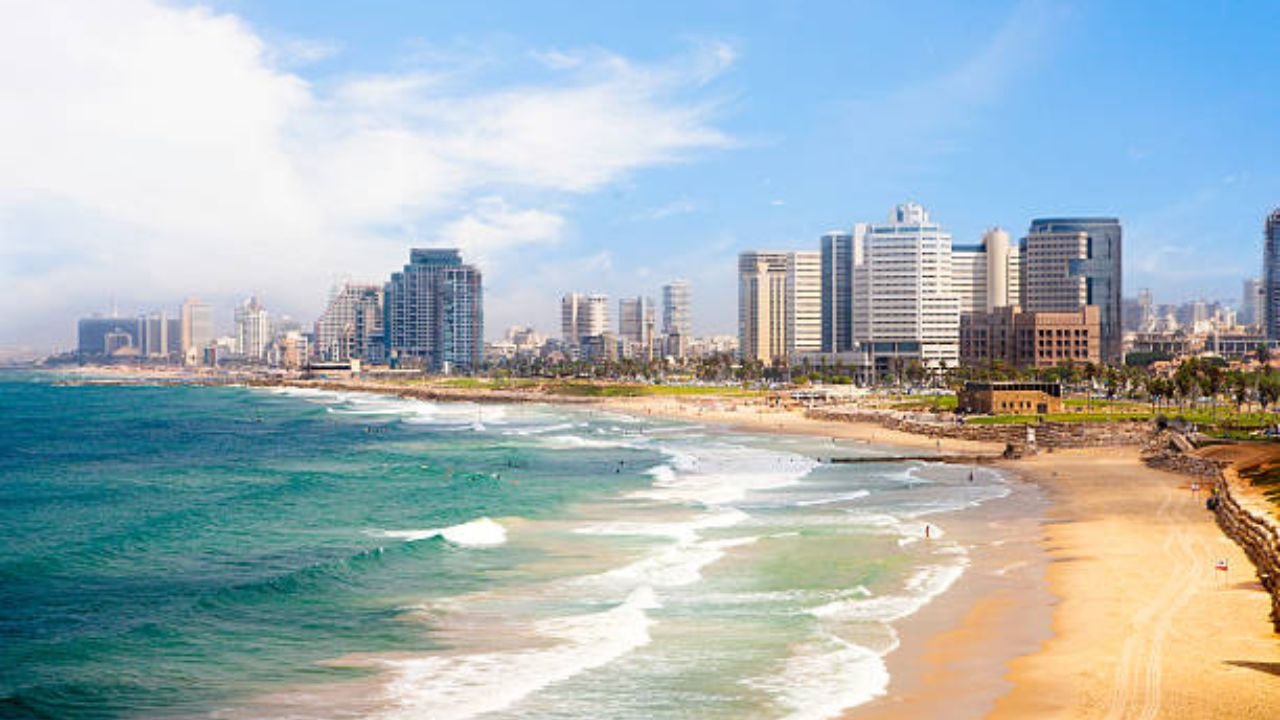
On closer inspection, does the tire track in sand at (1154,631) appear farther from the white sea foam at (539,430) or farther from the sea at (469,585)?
the white sea foam at (539,430)

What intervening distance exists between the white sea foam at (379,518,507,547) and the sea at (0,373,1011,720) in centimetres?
26

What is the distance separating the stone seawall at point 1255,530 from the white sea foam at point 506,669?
16.6 m

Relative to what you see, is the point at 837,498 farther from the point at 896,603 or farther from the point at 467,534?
the point at 896,603

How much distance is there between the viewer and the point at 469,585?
36438mm

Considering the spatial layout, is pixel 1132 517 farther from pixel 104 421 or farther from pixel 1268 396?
pixel 104 421

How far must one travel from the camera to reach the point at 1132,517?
49.7 m

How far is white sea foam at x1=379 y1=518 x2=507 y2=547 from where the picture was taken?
148 ft

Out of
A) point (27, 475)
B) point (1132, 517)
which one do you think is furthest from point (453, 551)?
point (27, 475)

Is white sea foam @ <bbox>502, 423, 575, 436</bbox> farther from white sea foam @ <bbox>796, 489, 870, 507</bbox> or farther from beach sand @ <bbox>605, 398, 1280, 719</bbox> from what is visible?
beach sand @ <bbox>605, 398, 1280, 719</bbox>

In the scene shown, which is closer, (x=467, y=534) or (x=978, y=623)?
(x=978, y=623)

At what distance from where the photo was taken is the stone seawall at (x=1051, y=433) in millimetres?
85188

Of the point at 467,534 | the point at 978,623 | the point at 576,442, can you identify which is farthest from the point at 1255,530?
the point at 576,442

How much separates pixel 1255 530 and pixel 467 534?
28.9 meters

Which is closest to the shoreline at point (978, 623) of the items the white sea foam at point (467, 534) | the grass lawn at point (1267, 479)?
the grass lawn at point (1267, 479)
